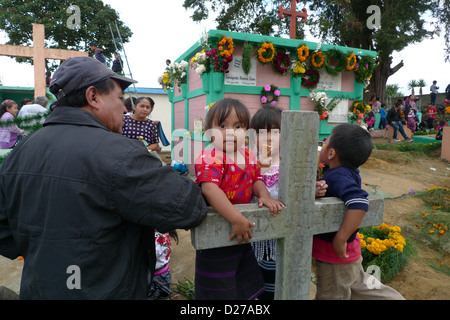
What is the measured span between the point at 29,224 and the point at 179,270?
1.99 m

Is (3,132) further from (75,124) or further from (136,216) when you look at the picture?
(136,216)

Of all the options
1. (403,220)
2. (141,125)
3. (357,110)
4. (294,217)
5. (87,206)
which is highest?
(357,110)

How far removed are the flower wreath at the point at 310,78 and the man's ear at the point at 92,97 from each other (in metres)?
5.71

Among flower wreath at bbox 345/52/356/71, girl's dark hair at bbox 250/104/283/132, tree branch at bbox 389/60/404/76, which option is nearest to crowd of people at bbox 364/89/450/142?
tree branch at bbox 389/60/404/76

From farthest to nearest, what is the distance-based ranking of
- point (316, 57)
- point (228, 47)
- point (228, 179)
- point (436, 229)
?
point (316, 57) < point (228, 47) < point (436, 229) < point (228, 179)

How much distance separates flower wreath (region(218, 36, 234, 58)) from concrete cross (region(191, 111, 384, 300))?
444 centimetres

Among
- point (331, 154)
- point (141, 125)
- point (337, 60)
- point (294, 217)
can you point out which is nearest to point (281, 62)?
point (337, 60)

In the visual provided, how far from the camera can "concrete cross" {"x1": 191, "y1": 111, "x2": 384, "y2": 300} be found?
1.13 meters

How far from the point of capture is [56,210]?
3.21 ft

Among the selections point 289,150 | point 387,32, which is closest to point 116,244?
point 289,150

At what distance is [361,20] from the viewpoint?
1492cm

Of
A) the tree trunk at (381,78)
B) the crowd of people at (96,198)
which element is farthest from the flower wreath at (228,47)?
the tree trunk at (381,78)

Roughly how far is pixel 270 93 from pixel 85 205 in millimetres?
5364

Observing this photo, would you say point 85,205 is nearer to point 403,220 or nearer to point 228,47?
point 403,220
